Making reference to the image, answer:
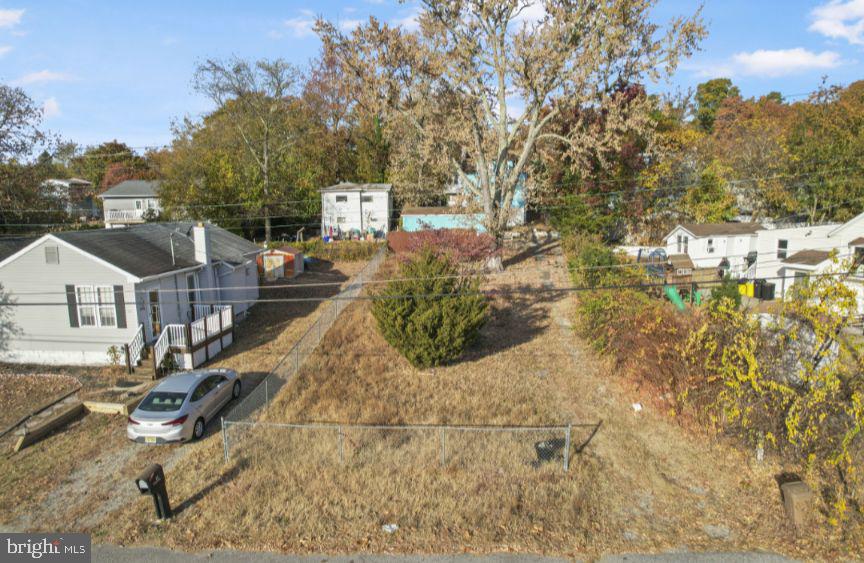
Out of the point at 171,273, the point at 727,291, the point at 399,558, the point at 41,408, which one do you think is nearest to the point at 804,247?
the point at 727,291

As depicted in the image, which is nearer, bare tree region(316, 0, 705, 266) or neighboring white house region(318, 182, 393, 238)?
bare tree region(316, 0, 705, 266)

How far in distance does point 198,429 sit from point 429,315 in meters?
7.99

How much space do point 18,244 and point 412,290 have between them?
62.5 feet

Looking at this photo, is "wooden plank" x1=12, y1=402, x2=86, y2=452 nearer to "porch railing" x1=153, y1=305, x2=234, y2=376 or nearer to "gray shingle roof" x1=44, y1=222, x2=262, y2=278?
"porch railing" x1=153, y1=305, x2=234, y2=376

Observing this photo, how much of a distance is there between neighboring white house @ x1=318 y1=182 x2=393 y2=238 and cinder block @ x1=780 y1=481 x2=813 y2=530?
35.7m

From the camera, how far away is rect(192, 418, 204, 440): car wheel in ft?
45.7

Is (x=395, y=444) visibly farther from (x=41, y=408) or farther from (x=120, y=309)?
(x=120, y=309)

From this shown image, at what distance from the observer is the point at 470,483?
11.5m

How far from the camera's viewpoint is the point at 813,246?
29.9 m

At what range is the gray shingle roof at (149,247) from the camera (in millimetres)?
19234

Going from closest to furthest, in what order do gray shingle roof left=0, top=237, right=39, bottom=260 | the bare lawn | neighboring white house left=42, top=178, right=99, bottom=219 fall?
the bare lawn < gray shingle roof left=0, top=237, right=39, bottom=260 < neighboring white house left=42, top=178, right=99, bottom=219

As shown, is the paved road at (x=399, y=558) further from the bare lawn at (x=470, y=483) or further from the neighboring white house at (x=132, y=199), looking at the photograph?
the neighboring white house at (x=132, y=199)

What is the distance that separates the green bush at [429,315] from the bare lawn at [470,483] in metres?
1.63

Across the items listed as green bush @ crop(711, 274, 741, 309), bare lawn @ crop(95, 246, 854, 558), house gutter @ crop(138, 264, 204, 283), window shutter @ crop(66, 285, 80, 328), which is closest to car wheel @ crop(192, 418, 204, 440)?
bare lawn @ crop(95, 246, 854, 558)
